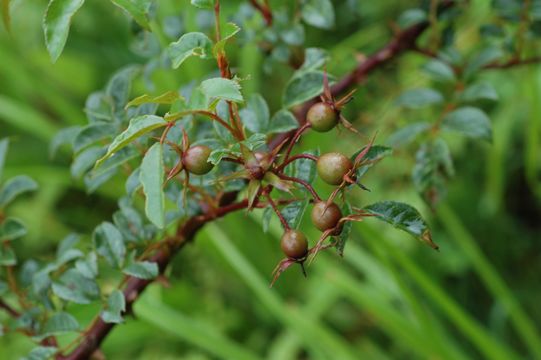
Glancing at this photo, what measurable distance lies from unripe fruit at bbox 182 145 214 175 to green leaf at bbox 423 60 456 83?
1.05 feet

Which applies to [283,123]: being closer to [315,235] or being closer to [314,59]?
[314,59]

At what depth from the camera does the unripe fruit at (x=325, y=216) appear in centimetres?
32

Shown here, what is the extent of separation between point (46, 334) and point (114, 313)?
0.06 meters

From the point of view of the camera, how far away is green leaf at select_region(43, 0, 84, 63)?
0.31 meters

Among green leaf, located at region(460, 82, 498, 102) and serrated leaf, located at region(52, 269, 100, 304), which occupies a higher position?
serrated leaf, located at region(52, 269, 100, 304)

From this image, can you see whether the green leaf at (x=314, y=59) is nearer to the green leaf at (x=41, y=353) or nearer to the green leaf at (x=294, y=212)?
the green leaf at (x=294, y=212)

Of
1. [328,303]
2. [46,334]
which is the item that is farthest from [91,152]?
[328,303]

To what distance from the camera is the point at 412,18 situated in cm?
55

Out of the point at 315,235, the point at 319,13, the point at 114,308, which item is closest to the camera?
the point at 114,308

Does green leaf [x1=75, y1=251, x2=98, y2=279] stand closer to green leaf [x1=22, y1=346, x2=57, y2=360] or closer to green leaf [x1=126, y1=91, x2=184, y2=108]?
green leaf [x1=22, y1=346, x2=57, y2=360]

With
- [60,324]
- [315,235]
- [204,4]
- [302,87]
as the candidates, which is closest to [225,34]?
[204,4]

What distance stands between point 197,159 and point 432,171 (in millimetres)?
270

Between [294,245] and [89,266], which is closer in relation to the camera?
[294,245]

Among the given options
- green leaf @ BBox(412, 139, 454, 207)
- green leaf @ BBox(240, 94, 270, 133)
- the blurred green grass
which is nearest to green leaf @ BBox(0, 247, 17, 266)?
green leaf @ BBox(240, 94, 270, 133)
